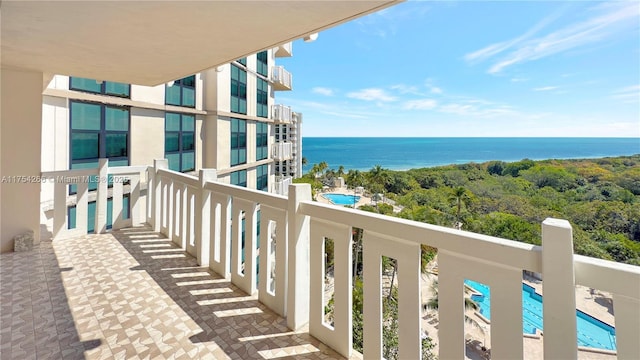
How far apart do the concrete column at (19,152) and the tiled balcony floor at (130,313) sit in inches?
16.2

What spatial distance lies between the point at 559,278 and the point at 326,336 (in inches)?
52.0

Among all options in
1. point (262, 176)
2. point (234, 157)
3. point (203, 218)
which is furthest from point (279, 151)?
point (203, 218)

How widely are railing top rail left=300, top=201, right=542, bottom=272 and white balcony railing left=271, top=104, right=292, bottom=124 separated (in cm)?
1533

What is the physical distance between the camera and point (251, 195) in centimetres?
235

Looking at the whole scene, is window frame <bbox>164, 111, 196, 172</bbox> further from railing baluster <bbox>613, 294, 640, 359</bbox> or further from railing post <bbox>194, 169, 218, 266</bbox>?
railing baluster <bbox>613, 294, 640, 359</bbox>

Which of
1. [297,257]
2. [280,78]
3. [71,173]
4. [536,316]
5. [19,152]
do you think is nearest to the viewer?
[536,316]

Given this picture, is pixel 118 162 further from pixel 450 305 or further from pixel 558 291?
pixel 558 291

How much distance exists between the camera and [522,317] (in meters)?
1.14

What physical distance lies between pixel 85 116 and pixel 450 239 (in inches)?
279

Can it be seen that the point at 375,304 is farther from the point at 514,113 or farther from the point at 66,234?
the point at 514,113

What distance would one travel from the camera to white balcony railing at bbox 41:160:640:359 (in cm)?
100

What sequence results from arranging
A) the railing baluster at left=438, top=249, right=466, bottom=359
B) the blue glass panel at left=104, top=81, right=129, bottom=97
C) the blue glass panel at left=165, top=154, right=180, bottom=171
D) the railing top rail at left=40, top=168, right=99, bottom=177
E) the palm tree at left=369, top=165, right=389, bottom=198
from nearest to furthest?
the railing baluster at left=438, top=249, right=466, bottom=359 < the railing top rail at left=40, top=168, right=99, bottom=177 < the blue glass panel at left=104, top=81, right=129, bottom=97 < the blue glass panel at left=165, top=154, right=180, bottom=171 < the palm tree at left=369, top=165, right=389, bottom=198

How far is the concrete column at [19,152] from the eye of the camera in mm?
3148

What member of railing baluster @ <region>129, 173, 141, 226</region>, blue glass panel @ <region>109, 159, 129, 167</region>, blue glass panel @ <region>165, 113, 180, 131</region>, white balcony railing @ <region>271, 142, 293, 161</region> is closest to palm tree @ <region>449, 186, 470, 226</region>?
white balcony railing @ <region>271, 142, 293, 161</region>
